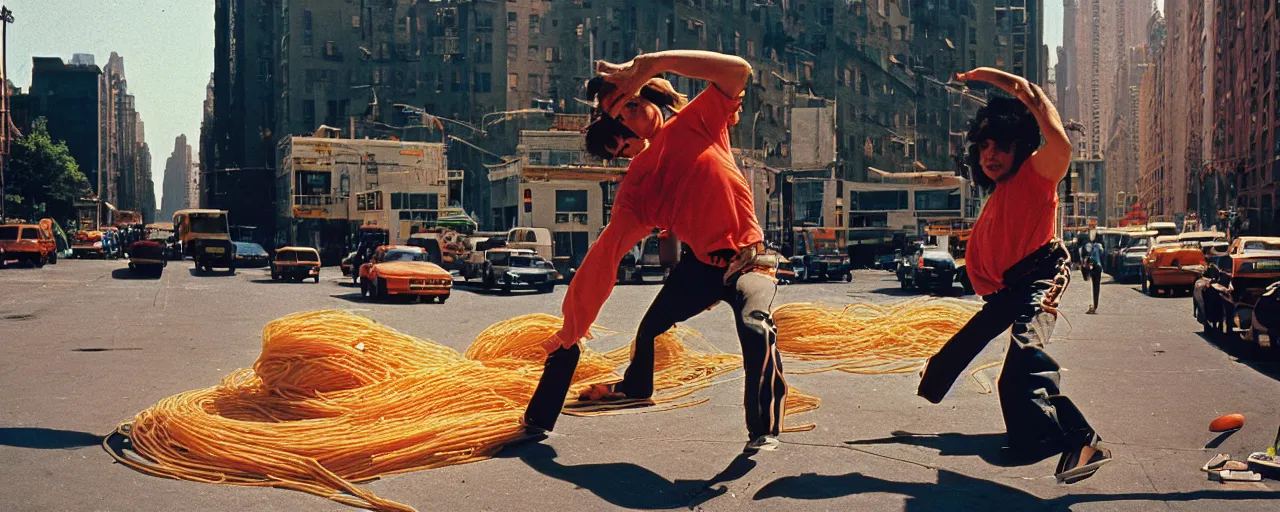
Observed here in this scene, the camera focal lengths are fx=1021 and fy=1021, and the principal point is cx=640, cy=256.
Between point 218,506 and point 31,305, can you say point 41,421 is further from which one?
point 31,305

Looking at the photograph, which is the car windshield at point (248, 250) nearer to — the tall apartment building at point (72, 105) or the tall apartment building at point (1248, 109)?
the tall apartment building at point (1248, 109)

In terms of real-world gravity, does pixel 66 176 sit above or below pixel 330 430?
above

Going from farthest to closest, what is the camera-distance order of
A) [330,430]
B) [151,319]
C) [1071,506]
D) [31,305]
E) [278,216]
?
[278,216] → [31,305] → [151,319] → [330,430] → [1071,506]

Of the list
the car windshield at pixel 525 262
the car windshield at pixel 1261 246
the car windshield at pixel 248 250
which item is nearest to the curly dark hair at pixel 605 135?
the car windshield at pixel 1261 246

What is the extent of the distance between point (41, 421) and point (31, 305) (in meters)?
12.3

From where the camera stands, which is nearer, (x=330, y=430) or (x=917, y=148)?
(x=330, y=430)

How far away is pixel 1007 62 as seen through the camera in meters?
49.7

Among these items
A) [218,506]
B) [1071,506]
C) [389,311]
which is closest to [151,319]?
[389,311]

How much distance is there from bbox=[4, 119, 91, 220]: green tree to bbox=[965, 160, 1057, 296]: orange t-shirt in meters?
69.4

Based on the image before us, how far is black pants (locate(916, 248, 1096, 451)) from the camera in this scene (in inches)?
198

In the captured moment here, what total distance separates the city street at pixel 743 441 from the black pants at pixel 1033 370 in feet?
0.73

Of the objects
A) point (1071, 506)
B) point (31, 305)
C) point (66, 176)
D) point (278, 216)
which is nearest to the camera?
point (1071, 506)

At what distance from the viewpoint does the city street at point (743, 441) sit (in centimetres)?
466

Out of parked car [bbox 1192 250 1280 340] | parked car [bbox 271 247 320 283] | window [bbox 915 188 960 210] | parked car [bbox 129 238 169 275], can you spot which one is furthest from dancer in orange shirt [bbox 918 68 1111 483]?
A: window [bbox 915 188 960 210]
